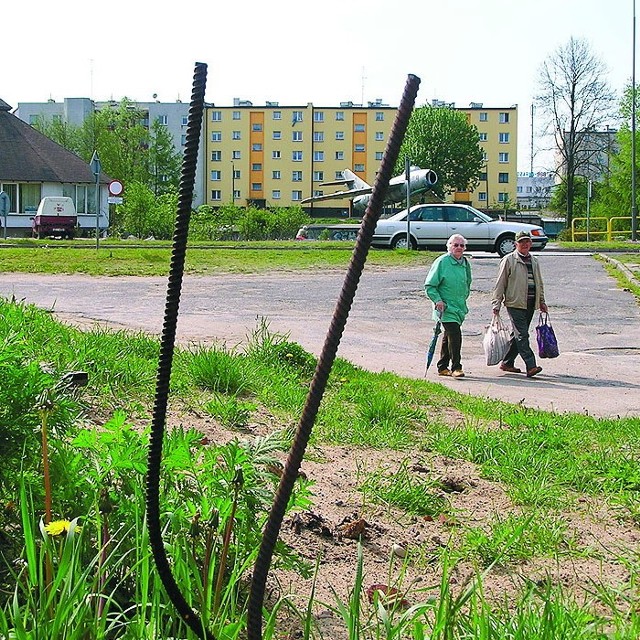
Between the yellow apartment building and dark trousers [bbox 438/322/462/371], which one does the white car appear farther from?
the yellow apartment building

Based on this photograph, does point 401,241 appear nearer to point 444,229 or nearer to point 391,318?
point 444,229

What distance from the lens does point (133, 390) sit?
6.05 metres

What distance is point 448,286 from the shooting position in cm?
1206

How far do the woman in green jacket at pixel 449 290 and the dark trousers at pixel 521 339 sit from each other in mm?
567

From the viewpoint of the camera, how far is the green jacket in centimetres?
1198

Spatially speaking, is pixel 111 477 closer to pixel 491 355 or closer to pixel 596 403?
pixel 596 403

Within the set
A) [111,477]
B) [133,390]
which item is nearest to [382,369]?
[133,390]

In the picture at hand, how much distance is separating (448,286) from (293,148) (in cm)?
12206

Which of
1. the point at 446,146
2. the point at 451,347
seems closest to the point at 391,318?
the point at 451,347

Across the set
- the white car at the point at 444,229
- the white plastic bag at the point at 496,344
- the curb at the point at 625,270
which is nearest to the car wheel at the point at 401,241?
the white car at the point at 444,229

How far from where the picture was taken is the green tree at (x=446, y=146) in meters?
104

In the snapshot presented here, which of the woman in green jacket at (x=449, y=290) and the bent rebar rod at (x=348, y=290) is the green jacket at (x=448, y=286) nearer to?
the woman in green jacket at (x=449, y=290)

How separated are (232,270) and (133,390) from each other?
68.1 feet

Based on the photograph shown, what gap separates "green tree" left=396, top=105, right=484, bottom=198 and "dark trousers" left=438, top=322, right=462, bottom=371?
9073cm
